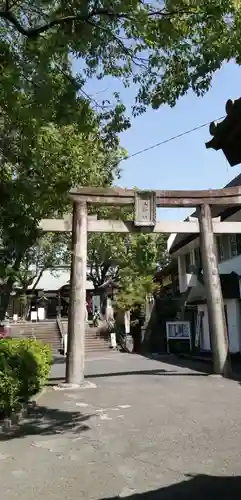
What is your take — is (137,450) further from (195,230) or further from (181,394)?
(195,230)

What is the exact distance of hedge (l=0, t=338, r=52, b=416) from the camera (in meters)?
8.81

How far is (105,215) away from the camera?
60.8 ft

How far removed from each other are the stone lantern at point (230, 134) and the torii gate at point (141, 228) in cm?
995

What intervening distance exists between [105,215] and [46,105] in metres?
12.6

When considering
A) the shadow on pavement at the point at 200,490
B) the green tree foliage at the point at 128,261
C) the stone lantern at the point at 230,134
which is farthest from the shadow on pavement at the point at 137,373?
the stone lantern at the point at 230,134

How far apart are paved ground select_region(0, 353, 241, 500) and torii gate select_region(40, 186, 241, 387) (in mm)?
2097

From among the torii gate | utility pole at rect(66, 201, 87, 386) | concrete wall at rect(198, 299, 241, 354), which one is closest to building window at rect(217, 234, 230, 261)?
concrete wall at rect(198, 299, 241, 354)

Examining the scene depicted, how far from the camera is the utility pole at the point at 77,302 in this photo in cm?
1366

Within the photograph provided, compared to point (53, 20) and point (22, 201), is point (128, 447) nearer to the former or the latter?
point (22, 201)

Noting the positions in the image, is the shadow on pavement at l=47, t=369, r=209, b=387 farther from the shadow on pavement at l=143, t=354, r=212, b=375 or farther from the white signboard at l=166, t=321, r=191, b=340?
the white signboard at l=166, t=321, r=191, b=340

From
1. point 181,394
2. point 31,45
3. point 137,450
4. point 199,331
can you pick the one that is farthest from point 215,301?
point 199,331

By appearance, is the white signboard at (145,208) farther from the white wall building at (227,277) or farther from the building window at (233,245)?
the building window at (233,245)

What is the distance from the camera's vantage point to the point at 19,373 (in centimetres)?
991

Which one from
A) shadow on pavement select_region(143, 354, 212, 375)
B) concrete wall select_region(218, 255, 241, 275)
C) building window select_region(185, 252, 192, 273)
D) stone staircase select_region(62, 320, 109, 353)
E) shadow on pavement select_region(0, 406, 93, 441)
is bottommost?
shadow on pavement select_region(0, 406, 93, 441)
